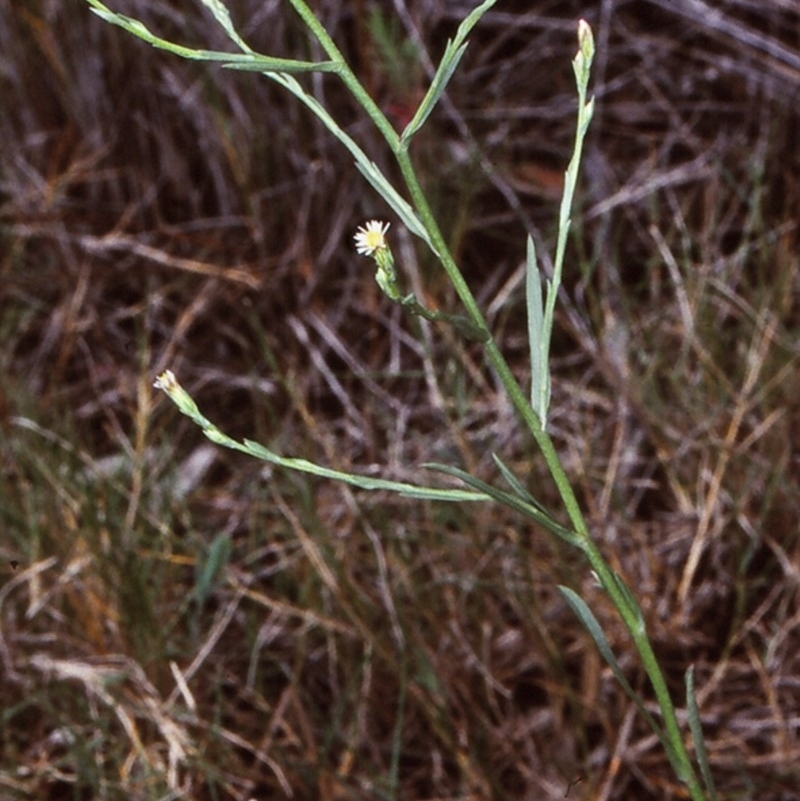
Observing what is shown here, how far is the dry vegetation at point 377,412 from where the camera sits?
1.87 m

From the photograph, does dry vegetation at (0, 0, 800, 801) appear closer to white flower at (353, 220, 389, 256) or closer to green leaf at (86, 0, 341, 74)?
white flower at (353, 220, 389, 256)

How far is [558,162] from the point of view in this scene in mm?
2756

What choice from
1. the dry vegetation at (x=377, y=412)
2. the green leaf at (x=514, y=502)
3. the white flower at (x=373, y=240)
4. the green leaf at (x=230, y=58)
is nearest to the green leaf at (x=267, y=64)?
the green leaf at (x=230, y=58)

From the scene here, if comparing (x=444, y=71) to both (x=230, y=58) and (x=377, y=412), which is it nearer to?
(x=230, y=58)

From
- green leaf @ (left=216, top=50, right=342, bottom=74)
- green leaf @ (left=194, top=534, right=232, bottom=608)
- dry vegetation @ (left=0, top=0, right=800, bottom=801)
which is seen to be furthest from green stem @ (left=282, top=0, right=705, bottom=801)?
green leaf @ (left=194, top=534, right=232, bottom=608)

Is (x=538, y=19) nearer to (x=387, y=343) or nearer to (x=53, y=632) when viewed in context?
(x=387, y=343)

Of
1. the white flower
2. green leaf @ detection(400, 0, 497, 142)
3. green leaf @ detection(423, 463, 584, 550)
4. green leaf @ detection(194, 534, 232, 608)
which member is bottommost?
green leaf @ detection(194, 534, 232, 608)

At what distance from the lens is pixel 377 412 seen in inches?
92.7

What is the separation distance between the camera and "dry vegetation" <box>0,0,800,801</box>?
187 centimetres

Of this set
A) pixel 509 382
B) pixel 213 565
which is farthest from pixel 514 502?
pixel 213 565

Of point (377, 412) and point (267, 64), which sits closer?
point (267, 64)

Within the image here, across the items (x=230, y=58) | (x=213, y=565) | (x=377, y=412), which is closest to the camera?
(x=230, y=58)

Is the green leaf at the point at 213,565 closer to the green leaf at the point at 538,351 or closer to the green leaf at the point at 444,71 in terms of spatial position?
the green leaf at the point at 538,351

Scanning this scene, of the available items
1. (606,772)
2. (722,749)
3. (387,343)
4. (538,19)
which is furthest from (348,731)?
(538,19)
